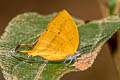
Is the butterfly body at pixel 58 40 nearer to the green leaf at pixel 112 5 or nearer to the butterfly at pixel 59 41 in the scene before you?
the butterfly at pixel 59 41

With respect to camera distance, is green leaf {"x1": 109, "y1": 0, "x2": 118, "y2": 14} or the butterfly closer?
the butterfly

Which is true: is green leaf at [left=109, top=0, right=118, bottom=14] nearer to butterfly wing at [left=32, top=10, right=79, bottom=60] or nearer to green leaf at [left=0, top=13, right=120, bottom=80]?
green leaf at [left=0, top=13, right=120, bottom=80]

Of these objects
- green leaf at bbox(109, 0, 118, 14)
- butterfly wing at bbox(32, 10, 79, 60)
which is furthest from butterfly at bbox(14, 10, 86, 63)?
green leaf at bbox(109, 0, 118, 14)

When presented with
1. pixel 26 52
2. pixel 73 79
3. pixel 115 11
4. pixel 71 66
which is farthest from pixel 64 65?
pixel 73 79

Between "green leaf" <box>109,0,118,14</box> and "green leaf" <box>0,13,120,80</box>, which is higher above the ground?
"green leaf" <box>109,0,118,14</box>

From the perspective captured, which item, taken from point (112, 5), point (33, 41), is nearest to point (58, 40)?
point (33, 41)

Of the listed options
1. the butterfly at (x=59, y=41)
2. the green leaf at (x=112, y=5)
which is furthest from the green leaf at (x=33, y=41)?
the green leaf at (x=112, y=5)

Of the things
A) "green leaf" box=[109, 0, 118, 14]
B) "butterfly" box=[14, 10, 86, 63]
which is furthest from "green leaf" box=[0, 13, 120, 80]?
"green leaf" box=[109, 0, 118, 14]

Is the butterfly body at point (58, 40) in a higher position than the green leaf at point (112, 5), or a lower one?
lower
